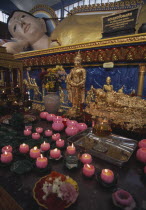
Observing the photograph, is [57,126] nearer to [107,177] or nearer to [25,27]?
[107,177]

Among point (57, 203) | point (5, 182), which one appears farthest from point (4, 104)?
point (57, 203)

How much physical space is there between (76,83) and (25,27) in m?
5.02

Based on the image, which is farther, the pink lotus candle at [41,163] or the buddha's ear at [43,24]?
the buddha's ear at [43,24]

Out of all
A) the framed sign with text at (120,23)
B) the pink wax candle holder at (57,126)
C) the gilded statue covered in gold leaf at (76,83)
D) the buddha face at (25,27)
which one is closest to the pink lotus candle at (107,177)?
the pink wax candle holder at (57,126)

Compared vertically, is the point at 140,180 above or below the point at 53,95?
below

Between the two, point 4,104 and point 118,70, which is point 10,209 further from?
point 118,70

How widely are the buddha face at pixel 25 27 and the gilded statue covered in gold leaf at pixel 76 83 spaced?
15.0 feet

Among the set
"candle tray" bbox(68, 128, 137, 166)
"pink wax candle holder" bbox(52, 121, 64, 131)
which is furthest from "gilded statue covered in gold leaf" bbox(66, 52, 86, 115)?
"candle tray" bbox(68, 128, 137, 166)

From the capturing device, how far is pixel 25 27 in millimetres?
5668

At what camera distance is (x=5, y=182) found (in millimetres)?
821

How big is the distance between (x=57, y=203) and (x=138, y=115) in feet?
4.08

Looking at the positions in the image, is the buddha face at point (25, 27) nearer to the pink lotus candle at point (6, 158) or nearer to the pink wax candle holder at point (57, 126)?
the pink wax candle holder at point (57, 126)

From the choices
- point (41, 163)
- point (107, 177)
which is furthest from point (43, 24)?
point (107, 177)

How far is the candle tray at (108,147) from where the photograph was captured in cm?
102
